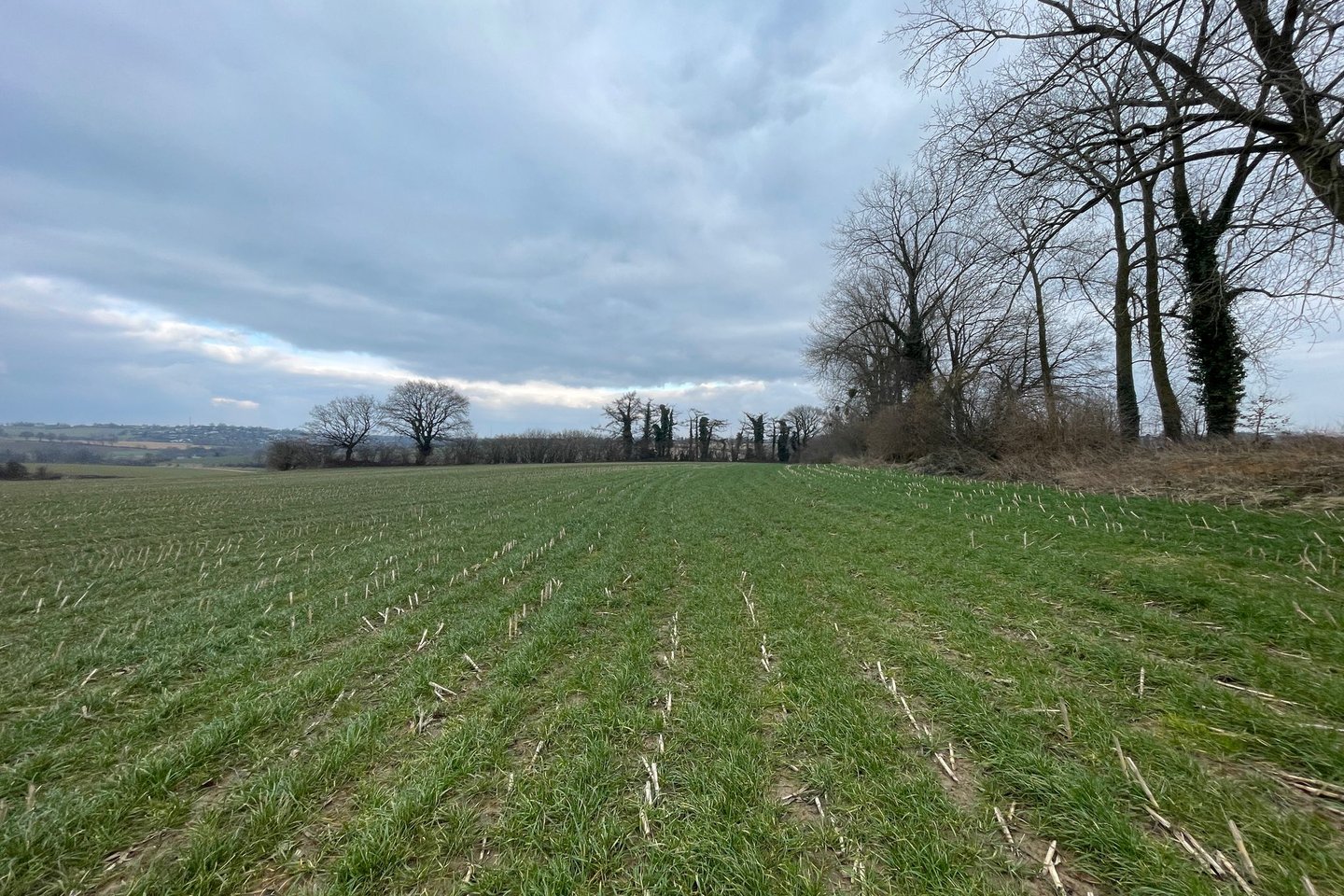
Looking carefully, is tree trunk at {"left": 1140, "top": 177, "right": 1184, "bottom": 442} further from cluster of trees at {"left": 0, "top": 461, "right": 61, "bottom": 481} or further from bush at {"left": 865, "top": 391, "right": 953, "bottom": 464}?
cluster of trees at {"left": 0, "top": 461, "right": 61, "bottom": 481}

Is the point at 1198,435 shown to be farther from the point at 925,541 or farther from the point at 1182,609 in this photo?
the point at 1182,609

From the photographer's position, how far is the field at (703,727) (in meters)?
2.00

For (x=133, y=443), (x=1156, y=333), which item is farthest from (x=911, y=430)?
(x=133, y=443)

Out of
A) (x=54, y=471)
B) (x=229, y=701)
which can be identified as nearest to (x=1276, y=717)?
(x=229, y=701)

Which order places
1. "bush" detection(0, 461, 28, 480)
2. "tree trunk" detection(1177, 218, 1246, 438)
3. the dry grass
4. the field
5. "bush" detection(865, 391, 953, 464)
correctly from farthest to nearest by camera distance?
1. "bush" detection(0, 461, 28, 480)
2. "bush" detection(865, 391, 953, 464)
3. "tree trunk" detection(1177, 218, 1246, 438)
4. the dry grass
5. the field

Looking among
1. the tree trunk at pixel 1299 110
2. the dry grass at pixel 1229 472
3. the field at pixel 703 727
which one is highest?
the tree trunk at pixel 1299 110

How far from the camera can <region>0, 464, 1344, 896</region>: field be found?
2002 millimetres

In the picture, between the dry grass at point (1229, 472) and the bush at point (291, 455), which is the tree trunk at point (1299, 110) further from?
the bush at point (291, 455)

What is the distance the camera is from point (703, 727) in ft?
9.93

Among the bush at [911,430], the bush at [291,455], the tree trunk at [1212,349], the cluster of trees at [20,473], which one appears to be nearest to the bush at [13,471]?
the cluster of trees at [20,473]

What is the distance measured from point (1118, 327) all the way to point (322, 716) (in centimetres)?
2343

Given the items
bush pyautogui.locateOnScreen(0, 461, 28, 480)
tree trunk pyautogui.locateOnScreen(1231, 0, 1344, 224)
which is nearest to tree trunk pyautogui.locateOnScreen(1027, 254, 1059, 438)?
tree trunk pyautogui.locateOnScreen(1231, 0, 1344, 224)

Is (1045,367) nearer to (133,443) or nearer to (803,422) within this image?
(803,422)

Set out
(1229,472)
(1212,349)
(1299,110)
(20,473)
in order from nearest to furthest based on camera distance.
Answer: (1299,110) → (1229,472) → (1212,349) → (20,473)
